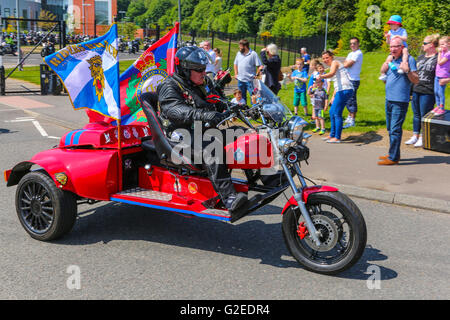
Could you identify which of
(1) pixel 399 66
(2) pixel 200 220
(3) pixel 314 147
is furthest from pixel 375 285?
(3) pixel 314 147

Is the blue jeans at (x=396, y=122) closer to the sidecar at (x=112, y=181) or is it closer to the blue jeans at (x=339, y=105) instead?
the blue jeans at (x=339, y=105)

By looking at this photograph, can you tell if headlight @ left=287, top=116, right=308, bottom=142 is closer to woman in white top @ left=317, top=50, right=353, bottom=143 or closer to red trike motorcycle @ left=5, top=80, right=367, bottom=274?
red trike motorcycle @ left=5, top=80, right=367, bottom=274

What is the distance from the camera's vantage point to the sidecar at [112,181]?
466 centimetres

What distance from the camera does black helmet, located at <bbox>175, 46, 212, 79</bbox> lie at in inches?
181

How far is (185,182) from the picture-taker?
475 centimetres

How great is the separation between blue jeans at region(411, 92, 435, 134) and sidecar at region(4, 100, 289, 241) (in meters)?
5.29

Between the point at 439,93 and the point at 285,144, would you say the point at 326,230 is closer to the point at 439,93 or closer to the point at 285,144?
the point at 285,144

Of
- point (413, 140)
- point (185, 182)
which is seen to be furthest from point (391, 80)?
point (185, 182)

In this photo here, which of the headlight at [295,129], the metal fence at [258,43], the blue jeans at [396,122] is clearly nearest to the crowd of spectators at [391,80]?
the blue jeans at [396,122]

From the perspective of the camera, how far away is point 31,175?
194 inches

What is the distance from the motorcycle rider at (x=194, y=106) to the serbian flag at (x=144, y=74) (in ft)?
2.56

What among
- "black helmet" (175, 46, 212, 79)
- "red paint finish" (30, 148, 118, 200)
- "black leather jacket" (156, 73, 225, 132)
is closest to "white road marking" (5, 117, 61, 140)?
"red paint finish" (30, 148, 118, 200)

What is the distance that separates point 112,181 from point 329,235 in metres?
2.09
